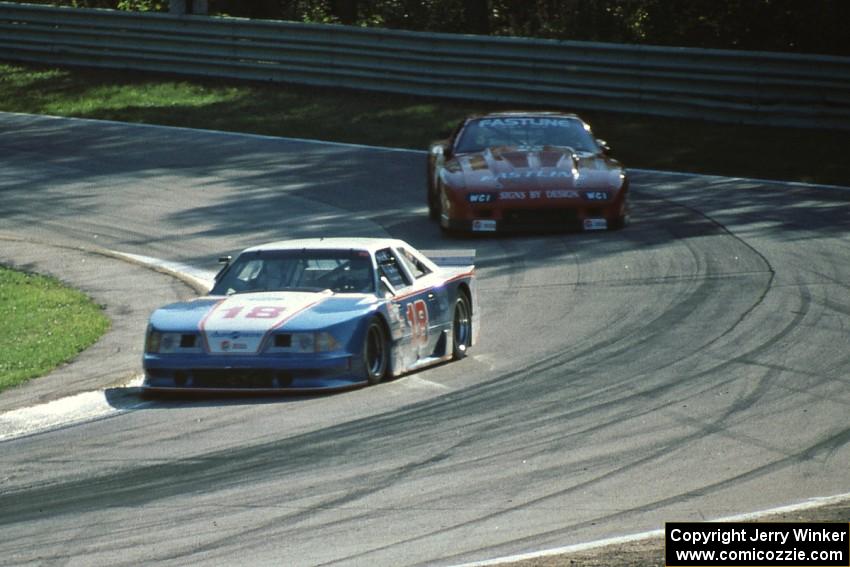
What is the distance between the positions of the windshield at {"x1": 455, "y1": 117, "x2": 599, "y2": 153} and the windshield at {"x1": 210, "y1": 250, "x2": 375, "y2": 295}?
7018 mm

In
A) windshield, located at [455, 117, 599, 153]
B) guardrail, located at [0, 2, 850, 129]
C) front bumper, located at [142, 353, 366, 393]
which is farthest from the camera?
guardrail, located at [0, 2, 850, 129]

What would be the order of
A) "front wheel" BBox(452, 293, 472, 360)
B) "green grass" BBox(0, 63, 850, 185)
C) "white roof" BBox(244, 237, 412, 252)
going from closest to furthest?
"white roof" BBox(244, 237, 412, 252) < "front wheel" BBox(452, 293, 472, 360) < "green grass" BBox(0, 63, 850, 185)

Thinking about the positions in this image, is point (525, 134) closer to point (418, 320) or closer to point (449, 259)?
point (449, 259)

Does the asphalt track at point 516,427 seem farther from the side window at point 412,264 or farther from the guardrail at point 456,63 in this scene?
the guardrail at point 456,63

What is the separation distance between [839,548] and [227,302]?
5.98 meters

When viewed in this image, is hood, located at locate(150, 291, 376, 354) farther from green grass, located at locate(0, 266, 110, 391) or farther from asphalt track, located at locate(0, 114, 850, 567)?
green grass, located at locate(0, 266, 110, 391)

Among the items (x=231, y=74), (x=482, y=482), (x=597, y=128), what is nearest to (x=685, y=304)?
(x=482, y=482)

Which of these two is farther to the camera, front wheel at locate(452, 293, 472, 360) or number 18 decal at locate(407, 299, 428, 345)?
front wheel at locate(452, 293, 472, 360)

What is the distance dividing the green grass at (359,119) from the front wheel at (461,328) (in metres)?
9.23

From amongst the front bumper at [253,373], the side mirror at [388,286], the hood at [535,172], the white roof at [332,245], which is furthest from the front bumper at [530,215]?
the front bumper at [253,373]

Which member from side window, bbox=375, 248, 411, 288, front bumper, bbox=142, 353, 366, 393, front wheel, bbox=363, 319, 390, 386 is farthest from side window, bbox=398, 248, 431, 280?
front bumper, bbox=142, 353, 366, 393

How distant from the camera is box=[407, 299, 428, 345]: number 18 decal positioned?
37.8ft

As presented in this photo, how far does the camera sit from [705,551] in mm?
5812

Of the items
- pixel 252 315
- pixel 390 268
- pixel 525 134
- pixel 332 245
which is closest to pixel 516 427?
pixel 252 315
